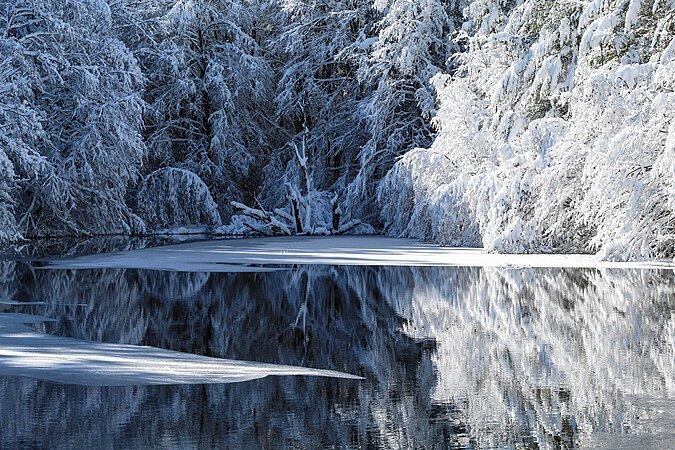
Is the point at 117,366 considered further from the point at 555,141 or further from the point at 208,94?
A: the point at 208,94

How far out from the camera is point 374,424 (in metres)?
4.70

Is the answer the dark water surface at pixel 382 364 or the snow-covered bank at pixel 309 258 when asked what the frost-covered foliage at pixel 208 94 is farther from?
the dark water surface at pixel 382 364

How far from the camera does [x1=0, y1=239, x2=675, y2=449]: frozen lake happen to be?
179 inches

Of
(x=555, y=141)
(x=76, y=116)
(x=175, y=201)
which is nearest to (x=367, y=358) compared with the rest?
(x=555, y=141)

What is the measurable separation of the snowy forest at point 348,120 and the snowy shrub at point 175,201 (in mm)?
59

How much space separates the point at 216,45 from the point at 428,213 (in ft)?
41.8

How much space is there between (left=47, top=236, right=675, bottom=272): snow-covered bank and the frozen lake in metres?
1.35

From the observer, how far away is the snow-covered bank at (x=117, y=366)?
19.5 ft

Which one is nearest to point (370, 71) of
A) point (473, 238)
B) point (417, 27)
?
point (417, 27)

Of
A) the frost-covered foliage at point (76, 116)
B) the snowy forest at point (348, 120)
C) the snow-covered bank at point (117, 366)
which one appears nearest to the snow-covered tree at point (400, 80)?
the snowy forest at point (348, 120)

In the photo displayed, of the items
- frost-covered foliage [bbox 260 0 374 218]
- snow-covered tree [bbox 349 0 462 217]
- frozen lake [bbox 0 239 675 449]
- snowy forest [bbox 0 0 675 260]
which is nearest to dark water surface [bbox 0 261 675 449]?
frozen lake [bbox 0 239 675 449]

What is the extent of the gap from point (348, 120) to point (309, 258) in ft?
45.6

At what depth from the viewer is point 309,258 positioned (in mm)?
17562

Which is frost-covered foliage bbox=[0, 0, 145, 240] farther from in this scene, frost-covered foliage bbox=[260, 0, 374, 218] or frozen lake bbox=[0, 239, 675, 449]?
frozen lake bbox=[0, 239, 675, 449]
